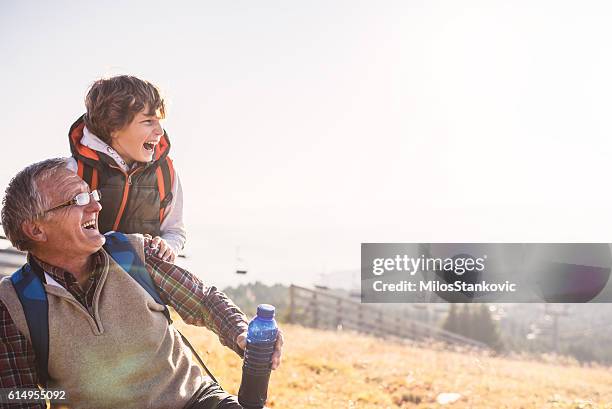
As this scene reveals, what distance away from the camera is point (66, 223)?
2.70m

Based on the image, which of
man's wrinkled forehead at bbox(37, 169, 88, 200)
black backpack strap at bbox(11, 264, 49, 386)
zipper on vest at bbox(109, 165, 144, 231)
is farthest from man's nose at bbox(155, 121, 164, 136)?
black backpack strap at bbox(11, 264, 49, 386)

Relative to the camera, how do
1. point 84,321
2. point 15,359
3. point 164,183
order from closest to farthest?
point 15,359 → point 84,321 → point 164,183

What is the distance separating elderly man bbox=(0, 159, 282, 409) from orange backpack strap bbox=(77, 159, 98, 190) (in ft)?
2.99

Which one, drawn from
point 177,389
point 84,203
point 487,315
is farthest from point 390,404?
point 487,315

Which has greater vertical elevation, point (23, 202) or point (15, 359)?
point (23, 202)

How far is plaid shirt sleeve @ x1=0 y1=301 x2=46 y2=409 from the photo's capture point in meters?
2.52

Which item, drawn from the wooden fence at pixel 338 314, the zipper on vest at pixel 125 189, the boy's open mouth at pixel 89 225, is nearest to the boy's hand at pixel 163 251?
the boy's open mouth at pixel 89 225

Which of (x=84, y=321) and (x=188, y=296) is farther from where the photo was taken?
(x=188, y=296)

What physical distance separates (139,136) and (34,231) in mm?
1147

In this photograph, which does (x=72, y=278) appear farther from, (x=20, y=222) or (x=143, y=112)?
(x=143, y=112)

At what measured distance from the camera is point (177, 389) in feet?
9.05

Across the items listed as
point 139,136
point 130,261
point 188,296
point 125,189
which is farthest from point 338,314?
point 130,261

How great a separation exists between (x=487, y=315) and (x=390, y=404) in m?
68.1

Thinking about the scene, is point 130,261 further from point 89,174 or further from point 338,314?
point 338,314
